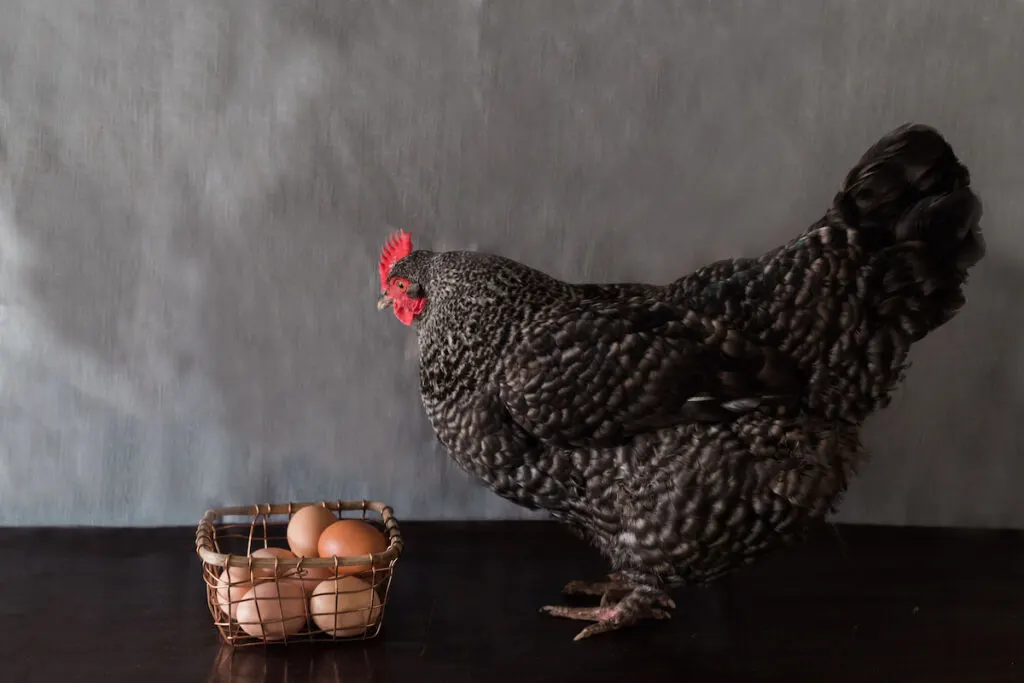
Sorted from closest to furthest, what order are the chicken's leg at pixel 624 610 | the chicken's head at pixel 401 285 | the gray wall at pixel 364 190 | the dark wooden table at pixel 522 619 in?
the dark wooden table at pixel 522 619 → the chicken's leg at pixel 624 610 → the chicken's head at pixel 401 285 → the gray wall at pixel 364 190

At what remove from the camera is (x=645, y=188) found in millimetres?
1478

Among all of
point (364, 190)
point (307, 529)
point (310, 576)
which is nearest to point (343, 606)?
point (310, 576)

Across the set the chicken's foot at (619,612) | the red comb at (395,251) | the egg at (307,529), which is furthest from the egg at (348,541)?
the red comb at (395,251)

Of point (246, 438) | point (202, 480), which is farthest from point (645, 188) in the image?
point (202, 480)

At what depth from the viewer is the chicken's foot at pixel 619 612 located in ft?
3.67

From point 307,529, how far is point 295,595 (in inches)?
6.1

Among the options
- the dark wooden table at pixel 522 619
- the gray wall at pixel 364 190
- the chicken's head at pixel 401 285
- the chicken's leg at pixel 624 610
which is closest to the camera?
the dark wooden table at pixel 522 619

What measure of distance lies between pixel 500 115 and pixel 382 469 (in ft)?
2.44

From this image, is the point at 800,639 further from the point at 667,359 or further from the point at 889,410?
the point at 889,410

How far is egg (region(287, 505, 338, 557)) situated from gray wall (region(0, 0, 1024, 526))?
278 millimetres

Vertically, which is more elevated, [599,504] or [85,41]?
[85,41]

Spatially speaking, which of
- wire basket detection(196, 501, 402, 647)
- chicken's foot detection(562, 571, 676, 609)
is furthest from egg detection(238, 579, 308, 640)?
chicken's foot detection(562, 571, 676, 609)

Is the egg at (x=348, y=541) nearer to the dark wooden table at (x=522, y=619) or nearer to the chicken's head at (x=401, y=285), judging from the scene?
the dark wooden table at (x=522, y=619)

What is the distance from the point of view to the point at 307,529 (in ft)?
3.84
